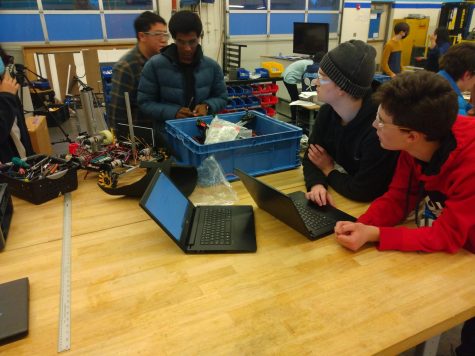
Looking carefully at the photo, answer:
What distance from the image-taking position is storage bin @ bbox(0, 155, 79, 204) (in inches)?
57.0

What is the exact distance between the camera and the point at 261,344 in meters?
0.81

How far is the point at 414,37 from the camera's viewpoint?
7.45 metres

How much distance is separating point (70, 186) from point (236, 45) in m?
4.90

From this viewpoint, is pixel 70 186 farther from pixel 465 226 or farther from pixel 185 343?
pixel 465 226

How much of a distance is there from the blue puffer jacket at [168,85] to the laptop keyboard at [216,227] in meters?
0.96

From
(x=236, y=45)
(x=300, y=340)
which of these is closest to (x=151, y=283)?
(x=300, y=340)

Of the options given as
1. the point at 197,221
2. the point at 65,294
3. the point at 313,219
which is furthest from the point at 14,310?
→ the point at 313,219

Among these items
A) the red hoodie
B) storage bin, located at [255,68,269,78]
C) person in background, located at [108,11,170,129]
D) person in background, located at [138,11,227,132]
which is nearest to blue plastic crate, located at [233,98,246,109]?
Answer: storage bin, located at [255,68,269,78]

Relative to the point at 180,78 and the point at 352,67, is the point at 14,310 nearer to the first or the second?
the point at 352,67

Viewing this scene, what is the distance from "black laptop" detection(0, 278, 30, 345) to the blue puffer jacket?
4.35 ft

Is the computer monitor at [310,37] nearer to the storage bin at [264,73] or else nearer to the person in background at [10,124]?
the storage bin at [264,73]

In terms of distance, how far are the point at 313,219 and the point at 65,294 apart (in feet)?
2.75

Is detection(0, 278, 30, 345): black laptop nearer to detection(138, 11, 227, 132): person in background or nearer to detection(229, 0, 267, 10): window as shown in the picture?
detection(138, 11, 227, 132): person in background

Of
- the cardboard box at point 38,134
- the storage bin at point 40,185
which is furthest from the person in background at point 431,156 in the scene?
the cardboard box at point 38,134
